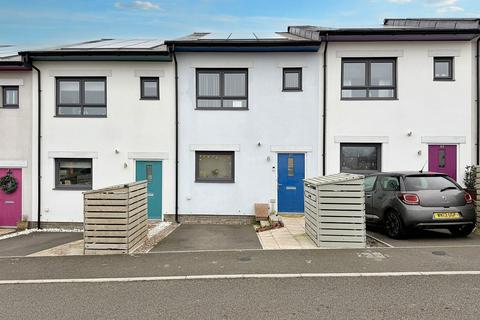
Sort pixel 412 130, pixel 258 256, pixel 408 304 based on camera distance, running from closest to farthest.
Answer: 1. pixel 408 304
2. pixel 258 256
3. pixel 412 130

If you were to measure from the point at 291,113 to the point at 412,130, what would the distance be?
3.92 meters

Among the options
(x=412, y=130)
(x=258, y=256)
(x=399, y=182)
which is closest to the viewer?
(x=258, y=256)

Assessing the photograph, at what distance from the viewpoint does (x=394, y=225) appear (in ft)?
27.6

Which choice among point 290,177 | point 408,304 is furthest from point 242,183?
point 408,304

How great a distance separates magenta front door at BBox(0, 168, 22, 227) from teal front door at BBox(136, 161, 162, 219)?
4191 millimetres

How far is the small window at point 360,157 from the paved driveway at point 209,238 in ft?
12.6

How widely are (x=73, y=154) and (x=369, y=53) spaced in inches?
409

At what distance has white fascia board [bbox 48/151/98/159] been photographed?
12383 mm

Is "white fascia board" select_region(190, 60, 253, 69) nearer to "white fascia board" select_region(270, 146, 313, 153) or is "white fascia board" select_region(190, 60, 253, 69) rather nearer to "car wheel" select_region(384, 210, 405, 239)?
"white fascia board" select_region(270, 146, 313, 153)

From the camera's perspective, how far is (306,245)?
25.8 feet

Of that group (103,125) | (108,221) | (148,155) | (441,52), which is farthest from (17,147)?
(441,52)

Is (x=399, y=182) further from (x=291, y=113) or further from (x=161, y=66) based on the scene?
(x=161, y=66)

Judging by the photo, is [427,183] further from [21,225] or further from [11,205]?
[11,205]

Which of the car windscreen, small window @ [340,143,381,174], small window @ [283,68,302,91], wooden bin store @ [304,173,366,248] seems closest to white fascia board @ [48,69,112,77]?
small window @ [283,68,302,91]
